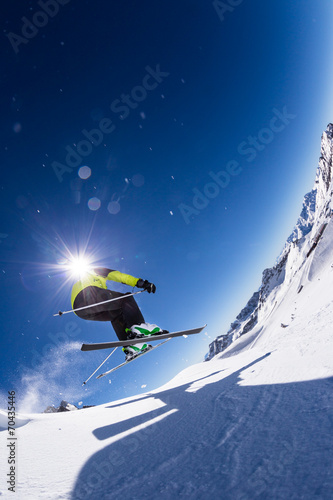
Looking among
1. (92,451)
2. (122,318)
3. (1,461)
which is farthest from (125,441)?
(122,318)

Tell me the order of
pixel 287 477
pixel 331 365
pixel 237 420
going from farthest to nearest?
pixel 331 365, pixel 237 420, pixel 287 477

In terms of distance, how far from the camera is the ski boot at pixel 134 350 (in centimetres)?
566

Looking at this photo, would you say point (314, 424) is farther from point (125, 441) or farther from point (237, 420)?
point (125, 441)

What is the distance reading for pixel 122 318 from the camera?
5.66m

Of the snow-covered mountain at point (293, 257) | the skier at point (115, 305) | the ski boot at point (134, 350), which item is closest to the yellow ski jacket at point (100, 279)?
the skier at point (115, 305)

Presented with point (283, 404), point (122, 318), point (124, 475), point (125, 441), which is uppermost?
point (122, 318)

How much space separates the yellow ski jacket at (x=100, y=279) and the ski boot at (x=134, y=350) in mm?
1578

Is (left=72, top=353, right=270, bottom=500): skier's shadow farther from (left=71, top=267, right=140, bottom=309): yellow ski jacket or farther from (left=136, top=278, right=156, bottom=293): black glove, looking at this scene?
(left=71, top=267, right=140, bottom=309): yellow ski jacket

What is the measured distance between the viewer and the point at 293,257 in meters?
51.3

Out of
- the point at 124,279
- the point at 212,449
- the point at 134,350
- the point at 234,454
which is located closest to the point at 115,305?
the point at 124,279

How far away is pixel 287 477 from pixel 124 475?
3.37ft

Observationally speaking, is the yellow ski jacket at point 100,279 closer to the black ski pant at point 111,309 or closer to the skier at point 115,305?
the skier at point 115,305

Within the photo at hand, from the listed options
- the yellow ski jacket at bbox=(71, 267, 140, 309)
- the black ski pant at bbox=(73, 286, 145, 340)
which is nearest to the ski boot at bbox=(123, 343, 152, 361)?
the black ski pant at bbox=(73, 286, 145, 340)

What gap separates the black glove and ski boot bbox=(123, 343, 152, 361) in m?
1.47
